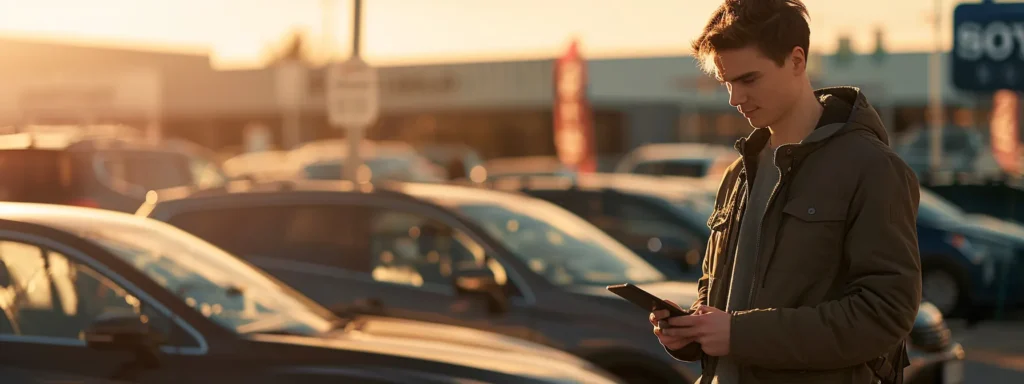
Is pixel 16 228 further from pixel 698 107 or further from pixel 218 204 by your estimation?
pixel 698 107

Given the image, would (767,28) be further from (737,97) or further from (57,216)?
(57,216)

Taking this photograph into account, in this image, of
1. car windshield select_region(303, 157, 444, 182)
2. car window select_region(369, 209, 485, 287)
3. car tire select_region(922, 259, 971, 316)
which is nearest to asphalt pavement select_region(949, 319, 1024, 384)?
car tire select_region(922, 259, 971, 316)

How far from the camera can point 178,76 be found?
66.6 m

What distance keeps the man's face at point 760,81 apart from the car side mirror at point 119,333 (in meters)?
2.55

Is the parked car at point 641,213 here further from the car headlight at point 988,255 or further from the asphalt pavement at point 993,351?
the car headlight at point 988,255

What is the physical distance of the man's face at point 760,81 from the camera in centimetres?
318

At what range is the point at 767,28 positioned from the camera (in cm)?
317

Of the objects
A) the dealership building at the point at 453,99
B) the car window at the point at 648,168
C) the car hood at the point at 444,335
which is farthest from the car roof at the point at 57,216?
the dealership building at the point at 453,99

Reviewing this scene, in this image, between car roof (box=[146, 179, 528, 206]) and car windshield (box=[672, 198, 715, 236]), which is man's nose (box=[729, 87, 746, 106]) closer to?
car roof (box=[146, 179, 528, 206])

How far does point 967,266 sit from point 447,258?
317 inches

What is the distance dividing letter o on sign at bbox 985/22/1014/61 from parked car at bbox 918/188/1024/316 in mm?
3090

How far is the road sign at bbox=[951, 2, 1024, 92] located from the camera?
1173 centimetres

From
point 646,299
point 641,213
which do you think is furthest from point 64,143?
point 646,299

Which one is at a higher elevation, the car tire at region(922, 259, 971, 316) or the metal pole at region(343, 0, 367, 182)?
the metal pole at region(343, 0, 367, 182)
